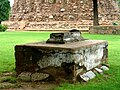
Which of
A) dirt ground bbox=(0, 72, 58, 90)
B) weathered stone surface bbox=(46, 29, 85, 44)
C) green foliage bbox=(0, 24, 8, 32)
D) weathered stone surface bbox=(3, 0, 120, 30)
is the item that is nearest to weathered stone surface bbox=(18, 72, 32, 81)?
dirt ground bbox=(0, 72, 58, 90)

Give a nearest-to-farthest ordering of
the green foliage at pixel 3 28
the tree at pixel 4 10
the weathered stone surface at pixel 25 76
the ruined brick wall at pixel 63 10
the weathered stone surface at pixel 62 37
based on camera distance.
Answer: the weathered stone surface at pixel 25 76, the weathered stone surface at pixel 62 37, the green foliage at pixel 3 28, the ruined brick wall at pixel 63 10, the tree at pixel 4 10

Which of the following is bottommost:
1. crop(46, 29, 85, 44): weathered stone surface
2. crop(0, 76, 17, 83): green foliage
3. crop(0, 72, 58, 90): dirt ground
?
crop(0, 72, 58, 90): dirt ground

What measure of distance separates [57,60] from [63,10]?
26.5 m

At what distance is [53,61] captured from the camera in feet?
19.7

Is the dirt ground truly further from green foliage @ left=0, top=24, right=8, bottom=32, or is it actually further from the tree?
the tree

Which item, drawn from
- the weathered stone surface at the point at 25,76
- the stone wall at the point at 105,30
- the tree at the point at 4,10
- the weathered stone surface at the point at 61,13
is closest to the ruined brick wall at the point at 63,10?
the weathered stone surface at the point at 61,13

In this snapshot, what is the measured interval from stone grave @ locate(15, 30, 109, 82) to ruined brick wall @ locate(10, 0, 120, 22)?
25.0 meters

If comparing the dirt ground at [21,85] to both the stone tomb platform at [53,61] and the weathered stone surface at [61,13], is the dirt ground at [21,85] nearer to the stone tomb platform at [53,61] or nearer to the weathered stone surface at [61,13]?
the stone tomb platform at [53,61]

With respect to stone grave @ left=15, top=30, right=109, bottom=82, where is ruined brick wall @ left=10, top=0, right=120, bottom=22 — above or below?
above

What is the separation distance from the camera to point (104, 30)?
24422 millimetres

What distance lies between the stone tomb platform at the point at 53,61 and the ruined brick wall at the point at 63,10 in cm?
2514

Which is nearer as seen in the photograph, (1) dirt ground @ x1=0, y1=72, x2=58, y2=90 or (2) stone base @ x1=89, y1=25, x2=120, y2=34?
(1) dirt ground @ x1=0, y1=72, x2=58, y2=90

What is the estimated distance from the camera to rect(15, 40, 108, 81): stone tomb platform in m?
5.88

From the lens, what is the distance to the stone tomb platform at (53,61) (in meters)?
5.88
